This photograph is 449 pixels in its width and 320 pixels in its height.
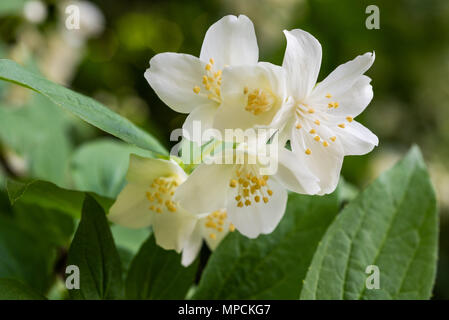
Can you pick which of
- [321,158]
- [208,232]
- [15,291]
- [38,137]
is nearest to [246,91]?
[321,158]

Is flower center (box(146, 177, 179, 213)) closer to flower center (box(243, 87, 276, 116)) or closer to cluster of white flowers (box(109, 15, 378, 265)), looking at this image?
cluster of white flowers (box(109, 15, 378, 265))

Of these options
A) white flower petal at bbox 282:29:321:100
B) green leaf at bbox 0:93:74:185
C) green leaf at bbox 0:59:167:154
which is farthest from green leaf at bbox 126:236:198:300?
green leaf at bbox 0:93:74:185

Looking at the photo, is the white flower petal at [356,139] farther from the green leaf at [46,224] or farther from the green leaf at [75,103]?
the green leaf at [46,224]

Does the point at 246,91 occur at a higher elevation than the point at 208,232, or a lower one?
higher

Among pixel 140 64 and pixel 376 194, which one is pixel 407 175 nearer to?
pixel 376 194

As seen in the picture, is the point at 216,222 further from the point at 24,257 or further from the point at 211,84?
the point at 24,257
